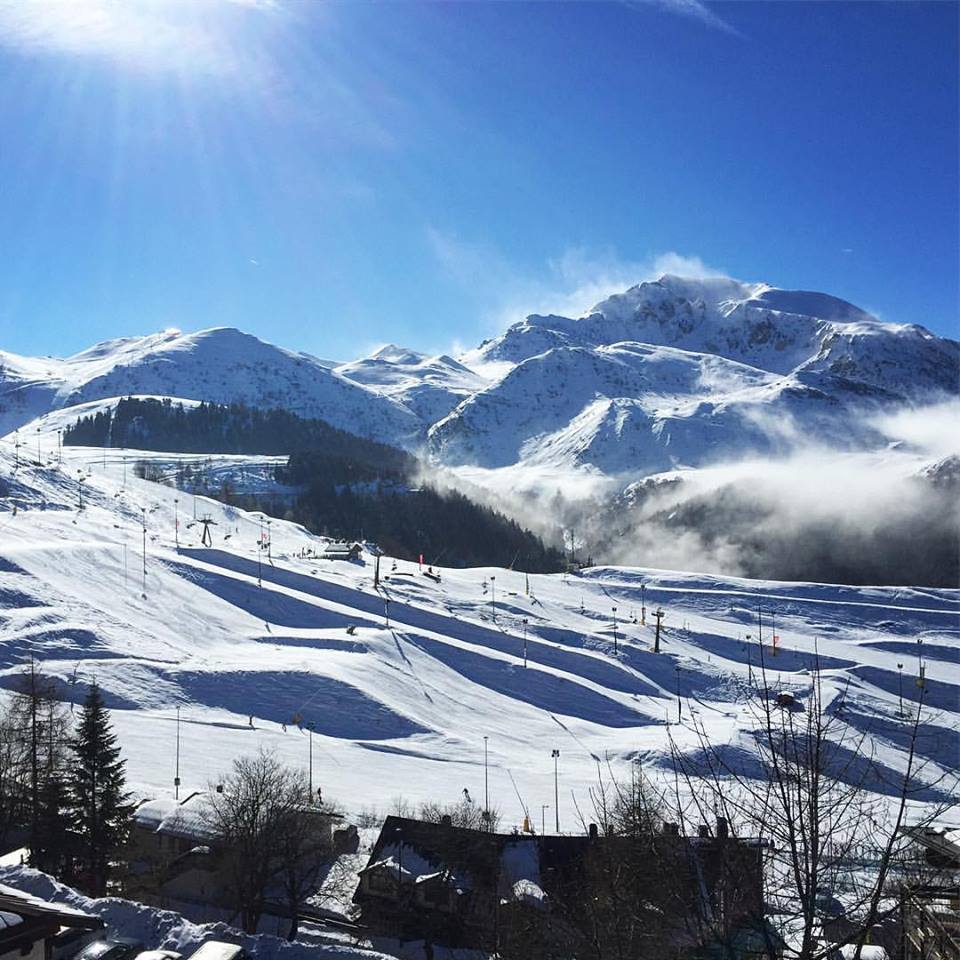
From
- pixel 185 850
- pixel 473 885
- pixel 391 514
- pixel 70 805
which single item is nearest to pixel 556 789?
pixel 473 885

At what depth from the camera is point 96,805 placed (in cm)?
2603

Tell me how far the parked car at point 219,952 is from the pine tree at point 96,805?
60.6ft

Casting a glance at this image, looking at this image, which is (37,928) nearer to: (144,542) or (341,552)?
(144,542)

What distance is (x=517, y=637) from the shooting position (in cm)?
7606

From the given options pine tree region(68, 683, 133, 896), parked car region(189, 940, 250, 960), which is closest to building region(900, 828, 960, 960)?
parked car region(189, 940, 250, 960)

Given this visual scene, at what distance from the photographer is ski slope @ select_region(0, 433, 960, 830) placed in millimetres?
47750

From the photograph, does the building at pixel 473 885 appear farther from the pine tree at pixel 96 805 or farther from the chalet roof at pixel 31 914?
the chalet roof at pixel 31 914

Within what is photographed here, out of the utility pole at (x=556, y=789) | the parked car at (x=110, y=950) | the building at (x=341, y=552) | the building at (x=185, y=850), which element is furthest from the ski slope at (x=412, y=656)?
the parked car at (x=110, y=950)

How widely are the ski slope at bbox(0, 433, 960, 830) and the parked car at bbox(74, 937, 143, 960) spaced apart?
25705 mm

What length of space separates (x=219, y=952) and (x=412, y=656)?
2328 inches

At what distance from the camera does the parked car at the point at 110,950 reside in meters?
9.81

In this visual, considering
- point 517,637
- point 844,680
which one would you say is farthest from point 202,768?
point 844,680

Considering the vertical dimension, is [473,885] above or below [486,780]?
above

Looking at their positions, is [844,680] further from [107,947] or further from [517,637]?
[107,947]
